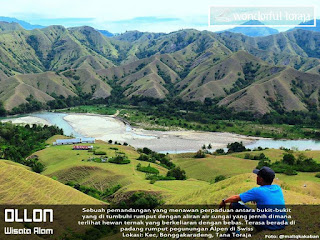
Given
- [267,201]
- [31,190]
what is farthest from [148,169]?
[267,201]

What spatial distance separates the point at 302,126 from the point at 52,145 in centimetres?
10114

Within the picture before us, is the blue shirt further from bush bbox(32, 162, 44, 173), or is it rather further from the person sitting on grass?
bush bbox(32, 162, 44, 173)

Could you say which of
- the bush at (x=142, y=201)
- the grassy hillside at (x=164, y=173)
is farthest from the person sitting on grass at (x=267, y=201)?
the bush at (x=142, y=201)

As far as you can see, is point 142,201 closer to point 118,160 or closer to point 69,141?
point 118,160

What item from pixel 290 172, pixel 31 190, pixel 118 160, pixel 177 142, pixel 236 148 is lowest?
pixel 177 142

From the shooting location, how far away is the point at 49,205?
31641 mm

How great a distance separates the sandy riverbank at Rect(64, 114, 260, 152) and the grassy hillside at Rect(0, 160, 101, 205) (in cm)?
5830

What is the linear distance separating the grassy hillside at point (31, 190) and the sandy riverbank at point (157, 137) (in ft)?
191

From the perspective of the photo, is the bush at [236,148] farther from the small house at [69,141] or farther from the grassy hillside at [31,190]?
the grassy hillside at [31,190]

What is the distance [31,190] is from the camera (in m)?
33.4

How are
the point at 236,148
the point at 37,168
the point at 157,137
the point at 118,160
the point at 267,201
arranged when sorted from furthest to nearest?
the point at 157,137
the point at 236,148
the point at 118,160
the point at 37,168
the point at 267,201

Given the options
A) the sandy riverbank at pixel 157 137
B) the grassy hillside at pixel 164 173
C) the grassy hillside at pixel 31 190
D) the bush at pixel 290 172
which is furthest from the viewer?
the sandy riverbank at pixel 157 137

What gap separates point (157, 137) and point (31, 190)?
7563 cm

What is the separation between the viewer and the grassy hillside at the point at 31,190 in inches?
1260
